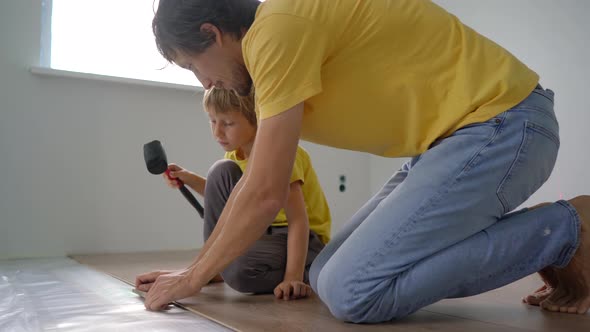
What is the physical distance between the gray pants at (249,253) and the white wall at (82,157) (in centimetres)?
121

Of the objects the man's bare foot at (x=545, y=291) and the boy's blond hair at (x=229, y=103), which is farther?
the boy's blond hair at (x=229, y=103)

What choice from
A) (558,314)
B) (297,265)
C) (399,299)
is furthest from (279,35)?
(558,314)

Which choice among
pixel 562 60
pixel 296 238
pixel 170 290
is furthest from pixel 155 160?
pixel 562 60

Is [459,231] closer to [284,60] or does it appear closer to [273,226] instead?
[284,60]

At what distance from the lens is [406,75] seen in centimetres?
102

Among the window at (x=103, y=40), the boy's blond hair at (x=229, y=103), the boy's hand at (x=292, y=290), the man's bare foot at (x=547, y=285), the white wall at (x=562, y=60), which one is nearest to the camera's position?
the man's bare foot at (x=547, y=285)

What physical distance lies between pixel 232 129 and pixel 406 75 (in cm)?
59

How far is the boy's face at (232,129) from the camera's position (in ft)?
4.82

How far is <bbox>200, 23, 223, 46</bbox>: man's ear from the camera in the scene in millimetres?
959

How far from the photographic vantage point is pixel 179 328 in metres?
0.94

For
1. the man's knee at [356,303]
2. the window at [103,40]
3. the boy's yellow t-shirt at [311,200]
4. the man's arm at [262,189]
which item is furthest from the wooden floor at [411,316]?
the window at [103,40]

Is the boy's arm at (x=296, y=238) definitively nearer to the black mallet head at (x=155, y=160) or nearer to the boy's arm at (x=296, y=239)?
the boy's arm at (x=296, y=239)

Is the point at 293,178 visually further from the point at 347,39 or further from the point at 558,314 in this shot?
the point at 558,314

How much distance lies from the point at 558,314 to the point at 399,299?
0.34 meters
